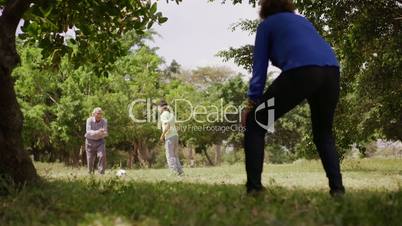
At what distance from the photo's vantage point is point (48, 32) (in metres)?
9.77

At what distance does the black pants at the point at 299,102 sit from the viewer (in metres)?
5.31

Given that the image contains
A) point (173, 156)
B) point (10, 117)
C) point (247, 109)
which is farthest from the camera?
point (173, 156)

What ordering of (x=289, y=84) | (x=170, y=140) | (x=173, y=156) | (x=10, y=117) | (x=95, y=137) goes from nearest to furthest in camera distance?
(x=289, y=84)
(x=10, y=117)
(x=173, y=156)
(x=170, y=140)
(x=95, y=137)

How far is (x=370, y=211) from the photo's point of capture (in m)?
4.25

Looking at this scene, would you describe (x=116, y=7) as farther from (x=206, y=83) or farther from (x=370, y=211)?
(x=206, y=83)

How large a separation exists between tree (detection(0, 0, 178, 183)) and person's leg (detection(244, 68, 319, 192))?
12.1 feet

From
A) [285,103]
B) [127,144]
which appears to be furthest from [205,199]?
[127,144]

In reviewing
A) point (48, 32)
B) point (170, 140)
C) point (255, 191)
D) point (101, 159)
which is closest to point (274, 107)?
point (255, 191)

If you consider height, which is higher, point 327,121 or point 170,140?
point 170,140

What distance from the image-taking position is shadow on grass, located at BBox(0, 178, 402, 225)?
155 inches

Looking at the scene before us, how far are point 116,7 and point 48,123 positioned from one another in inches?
1452

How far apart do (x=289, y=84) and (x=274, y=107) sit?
278mm

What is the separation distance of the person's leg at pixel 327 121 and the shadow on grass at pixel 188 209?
401 millimetres

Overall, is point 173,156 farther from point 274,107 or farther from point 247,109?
point 274,107
